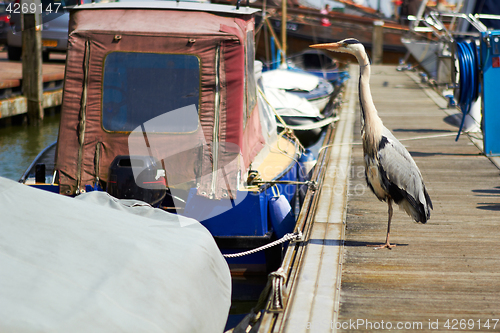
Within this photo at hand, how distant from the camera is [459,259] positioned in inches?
168

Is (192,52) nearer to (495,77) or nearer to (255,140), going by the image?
(255,140)

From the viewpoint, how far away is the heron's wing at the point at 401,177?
4316 mm

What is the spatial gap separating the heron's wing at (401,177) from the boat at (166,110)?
1597 mm

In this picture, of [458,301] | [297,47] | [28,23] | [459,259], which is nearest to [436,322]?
[458,301]

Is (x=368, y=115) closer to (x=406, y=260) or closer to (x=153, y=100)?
(x=406, y=260)

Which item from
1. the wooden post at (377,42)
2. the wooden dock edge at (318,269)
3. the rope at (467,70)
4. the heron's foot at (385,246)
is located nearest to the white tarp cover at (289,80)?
the rope at (467,70)

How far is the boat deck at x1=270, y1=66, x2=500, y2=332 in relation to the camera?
3.41m

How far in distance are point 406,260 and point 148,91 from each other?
3.25 meters

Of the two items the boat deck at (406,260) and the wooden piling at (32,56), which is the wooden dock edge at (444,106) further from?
the wooden piling at (32,56)

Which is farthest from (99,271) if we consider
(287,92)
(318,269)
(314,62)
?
(314,62)

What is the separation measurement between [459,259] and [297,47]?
25.8m

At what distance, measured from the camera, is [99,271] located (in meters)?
2.70

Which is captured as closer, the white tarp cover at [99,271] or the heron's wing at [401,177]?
the white tarp cover at [99,271]

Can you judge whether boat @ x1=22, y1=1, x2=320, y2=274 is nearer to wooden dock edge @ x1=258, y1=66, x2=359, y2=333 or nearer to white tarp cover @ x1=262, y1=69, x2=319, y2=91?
wooden dock edge @ x1=258, y1=66, x2=359, y2=333
